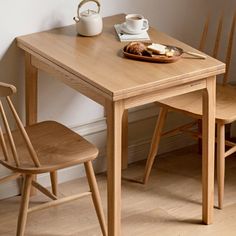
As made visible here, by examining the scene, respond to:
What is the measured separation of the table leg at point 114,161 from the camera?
2613 millimetres

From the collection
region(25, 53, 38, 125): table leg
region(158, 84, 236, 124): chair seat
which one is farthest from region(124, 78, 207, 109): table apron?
region(25, 53, 38, 125): table leg

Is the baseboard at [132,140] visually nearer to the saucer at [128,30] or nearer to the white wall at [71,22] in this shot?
the white wall at [71,22]

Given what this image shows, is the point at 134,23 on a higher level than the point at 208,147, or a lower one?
higher

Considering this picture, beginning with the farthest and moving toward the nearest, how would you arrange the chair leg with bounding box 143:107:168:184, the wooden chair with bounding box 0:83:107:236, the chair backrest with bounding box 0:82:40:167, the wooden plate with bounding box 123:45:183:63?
the chair leg with bounding box 143:107:168:184 < the wooden plate with bounding box 123:45:183:63 < the wooden chair with bounding box 0:83:107:236 < the chair backrest with bounding box 0:82:40:167

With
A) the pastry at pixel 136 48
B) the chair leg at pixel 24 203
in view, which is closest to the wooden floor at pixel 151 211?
the chair leg at pixel 24 203

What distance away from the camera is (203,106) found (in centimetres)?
294

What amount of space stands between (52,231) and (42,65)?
71 cm

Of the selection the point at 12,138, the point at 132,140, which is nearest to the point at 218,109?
the point at 132,140

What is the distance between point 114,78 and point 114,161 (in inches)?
12.1

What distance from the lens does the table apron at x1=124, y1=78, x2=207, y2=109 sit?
265 cm

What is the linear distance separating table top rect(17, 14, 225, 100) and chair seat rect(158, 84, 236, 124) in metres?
0.31

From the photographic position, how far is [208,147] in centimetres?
301

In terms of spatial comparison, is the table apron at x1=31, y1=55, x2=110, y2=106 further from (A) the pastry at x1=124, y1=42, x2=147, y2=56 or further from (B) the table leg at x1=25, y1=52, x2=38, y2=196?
(A) the pastry at x1=124, y1=42, x2=147, y2=56

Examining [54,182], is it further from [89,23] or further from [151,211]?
[89,23]
